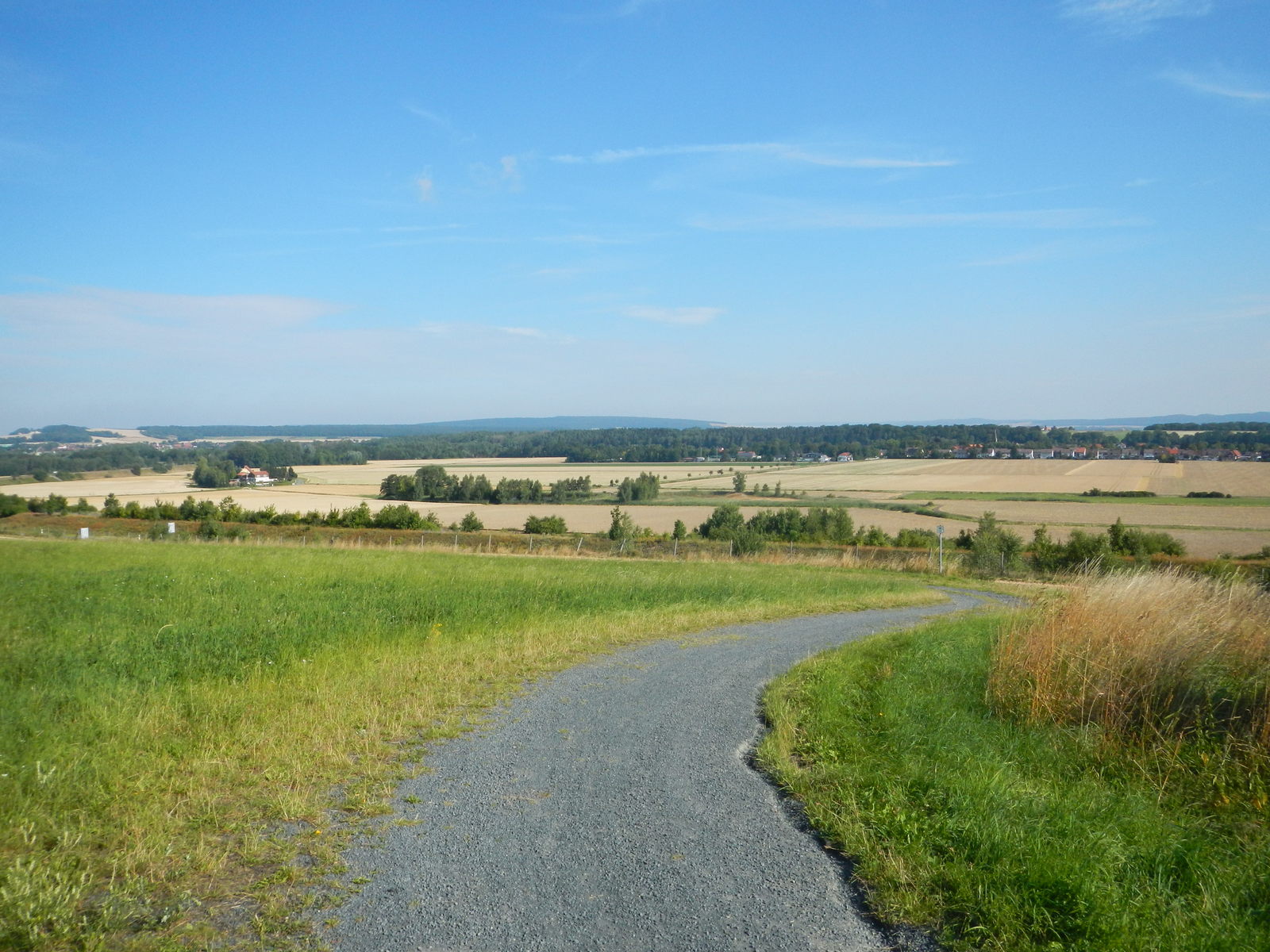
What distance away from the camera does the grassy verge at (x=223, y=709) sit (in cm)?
498

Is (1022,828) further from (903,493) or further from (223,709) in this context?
(903,493)

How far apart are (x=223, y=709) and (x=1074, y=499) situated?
7678cm

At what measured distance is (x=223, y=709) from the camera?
8.83 metres

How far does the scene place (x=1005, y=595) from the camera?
2945 cm

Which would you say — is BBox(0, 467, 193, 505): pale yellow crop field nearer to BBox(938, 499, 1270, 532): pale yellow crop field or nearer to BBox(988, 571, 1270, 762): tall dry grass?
BBox(938, 499, 1270, 532): pale yellow crop field

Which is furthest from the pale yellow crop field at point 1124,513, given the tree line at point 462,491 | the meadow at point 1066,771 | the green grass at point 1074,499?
the meadow at point 1066,771

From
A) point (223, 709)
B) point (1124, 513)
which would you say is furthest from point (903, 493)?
point (223, 709)

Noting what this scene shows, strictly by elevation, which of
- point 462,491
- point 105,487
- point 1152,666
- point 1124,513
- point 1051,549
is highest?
point 1152,666

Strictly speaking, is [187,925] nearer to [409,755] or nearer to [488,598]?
[409,755]

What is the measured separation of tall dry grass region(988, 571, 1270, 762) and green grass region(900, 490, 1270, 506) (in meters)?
66.8

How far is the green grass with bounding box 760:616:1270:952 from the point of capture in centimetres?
477

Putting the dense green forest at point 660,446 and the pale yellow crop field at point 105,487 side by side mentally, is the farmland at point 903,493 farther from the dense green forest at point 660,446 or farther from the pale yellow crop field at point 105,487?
the dense green forest at point 660,446

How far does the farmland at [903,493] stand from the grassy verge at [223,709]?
39.1 meters

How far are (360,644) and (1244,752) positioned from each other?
34.9 feet
